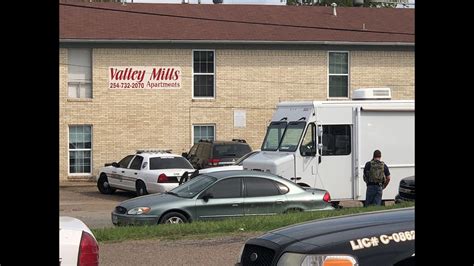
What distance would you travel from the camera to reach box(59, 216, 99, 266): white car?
5566 mm

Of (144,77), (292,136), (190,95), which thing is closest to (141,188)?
(292,136)

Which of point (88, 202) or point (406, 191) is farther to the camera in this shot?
point (88, 202)

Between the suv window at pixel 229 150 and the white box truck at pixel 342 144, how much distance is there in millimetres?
6602

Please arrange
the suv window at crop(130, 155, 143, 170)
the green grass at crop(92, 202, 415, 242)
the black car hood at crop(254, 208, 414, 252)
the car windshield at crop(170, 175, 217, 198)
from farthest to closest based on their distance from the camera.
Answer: the suv window at crop(130, 155, 143, 170) → the car windshield at crop(170, 175, 217, 198) → the green grass at crop(92, 202, 415, 242) → the black car hood at crop(254, 208, 414, 252)

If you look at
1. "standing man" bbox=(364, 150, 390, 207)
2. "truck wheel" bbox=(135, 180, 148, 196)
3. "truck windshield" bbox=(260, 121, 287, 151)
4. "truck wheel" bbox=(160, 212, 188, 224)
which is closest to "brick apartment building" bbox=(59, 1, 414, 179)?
"truck wheel" bbox=(135, 180, 148, 196)

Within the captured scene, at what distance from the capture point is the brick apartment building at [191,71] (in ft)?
107

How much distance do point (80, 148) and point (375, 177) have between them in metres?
16.9

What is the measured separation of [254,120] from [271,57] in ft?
9.00

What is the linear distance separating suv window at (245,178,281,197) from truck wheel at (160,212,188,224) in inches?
58.9

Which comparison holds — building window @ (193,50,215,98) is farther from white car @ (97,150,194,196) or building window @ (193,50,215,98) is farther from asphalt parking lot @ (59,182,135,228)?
white car @ (97,150,194,196)

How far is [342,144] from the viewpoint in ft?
67.7

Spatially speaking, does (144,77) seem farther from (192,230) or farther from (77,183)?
(192,230)

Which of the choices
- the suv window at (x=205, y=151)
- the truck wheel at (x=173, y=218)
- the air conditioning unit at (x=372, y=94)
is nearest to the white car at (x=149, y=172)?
the suv window at (x=205, y=151)

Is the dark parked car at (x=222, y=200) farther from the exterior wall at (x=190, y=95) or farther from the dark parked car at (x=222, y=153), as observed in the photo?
the exterior wall at (x=190, y=95)
